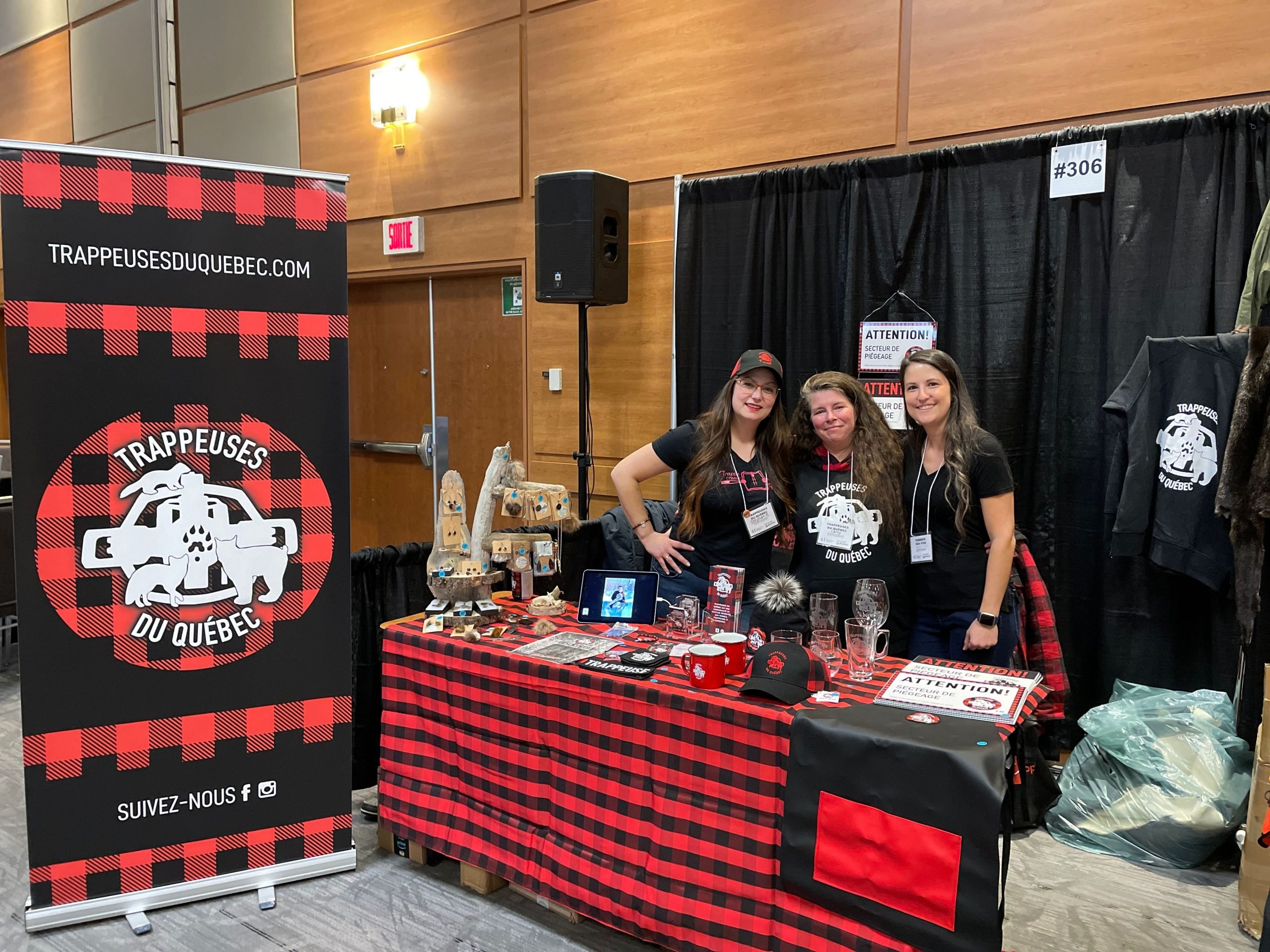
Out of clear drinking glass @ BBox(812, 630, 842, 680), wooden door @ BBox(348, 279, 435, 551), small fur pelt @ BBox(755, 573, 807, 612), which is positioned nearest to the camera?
clear drinking glass @ BBox(812, 630, 842, 680)

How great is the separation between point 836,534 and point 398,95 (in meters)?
3.86

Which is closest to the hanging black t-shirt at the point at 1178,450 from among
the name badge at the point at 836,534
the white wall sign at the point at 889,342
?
the white wall sign at the point at 889,342

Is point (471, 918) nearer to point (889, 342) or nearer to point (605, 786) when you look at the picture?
point (605, 786)

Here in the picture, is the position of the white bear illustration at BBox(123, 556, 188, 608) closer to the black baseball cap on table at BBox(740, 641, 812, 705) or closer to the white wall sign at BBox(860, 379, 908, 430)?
the black baseball cap on table at BBox(740, 641, 812, 705)

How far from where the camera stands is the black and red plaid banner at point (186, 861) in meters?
2.24

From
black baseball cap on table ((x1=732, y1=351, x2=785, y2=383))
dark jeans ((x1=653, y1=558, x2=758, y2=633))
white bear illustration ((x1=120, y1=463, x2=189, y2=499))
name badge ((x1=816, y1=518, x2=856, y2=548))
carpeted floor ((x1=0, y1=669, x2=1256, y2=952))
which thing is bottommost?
carpeted floor ((x1=0, y1=669, x2=1256, y2=952))

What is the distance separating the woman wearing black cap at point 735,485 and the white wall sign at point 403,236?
287 cm

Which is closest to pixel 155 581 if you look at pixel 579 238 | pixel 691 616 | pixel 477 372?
pixel 691 616

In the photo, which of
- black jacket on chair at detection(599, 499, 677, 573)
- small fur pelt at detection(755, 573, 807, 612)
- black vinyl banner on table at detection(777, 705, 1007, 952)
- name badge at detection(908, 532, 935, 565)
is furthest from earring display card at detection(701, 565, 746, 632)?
black jacket on chair at detection(599, 499, 677, 573)

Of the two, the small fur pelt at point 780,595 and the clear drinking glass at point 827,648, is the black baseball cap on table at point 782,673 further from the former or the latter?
the small fur pelt at point 780,595

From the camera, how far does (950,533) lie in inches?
101

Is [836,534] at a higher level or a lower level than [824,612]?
higher

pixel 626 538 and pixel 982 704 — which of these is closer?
pixel 982 704

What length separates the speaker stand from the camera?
414 centimetres
